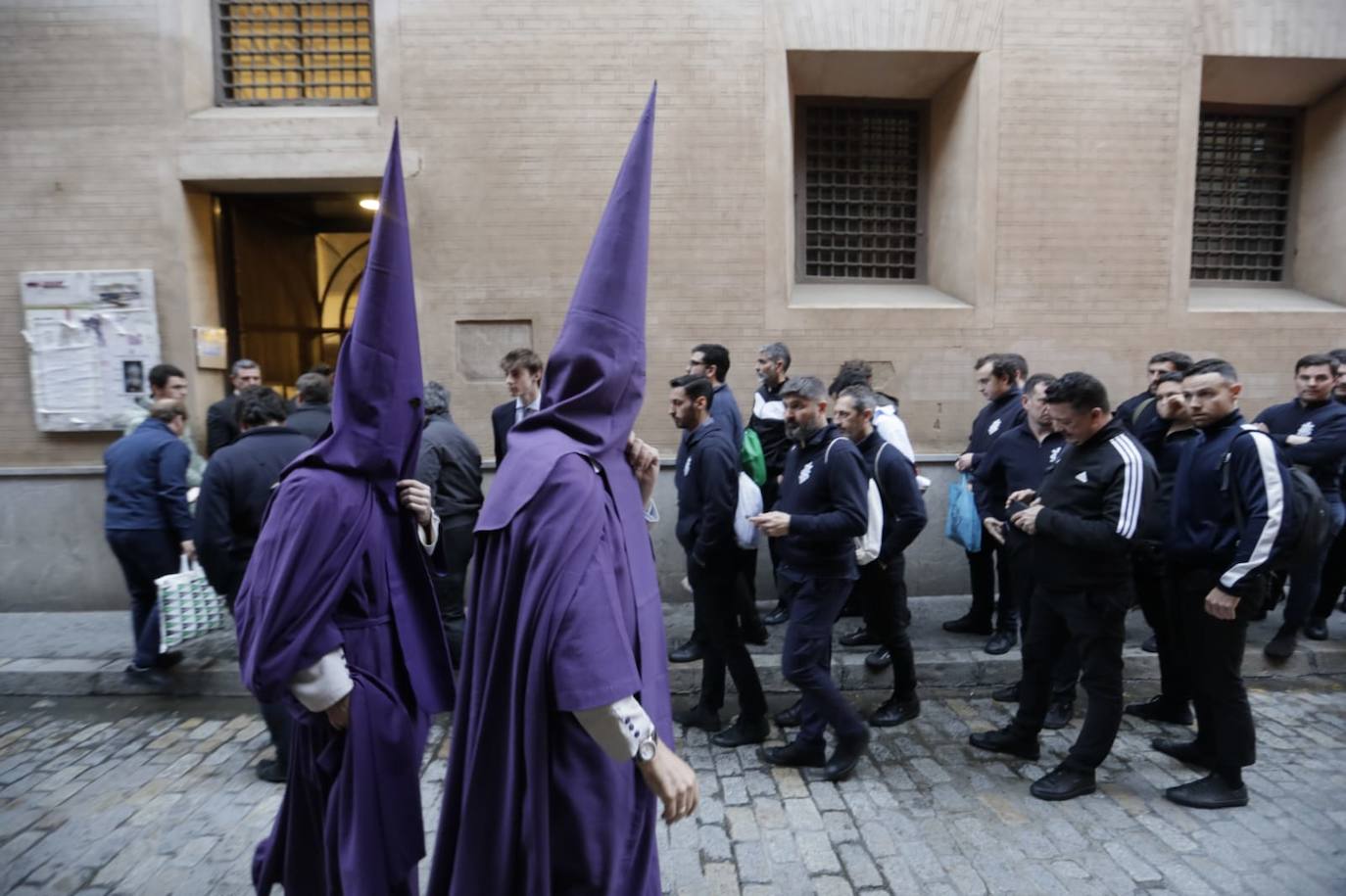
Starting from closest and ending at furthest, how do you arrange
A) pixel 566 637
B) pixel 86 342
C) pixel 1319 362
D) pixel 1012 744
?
pixel 566 637 → pixel 1012 744 → pixel 1319 362 → pixel 86 342

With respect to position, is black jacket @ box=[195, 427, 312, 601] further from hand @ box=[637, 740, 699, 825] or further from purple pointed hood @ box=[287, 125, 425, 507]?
hand @ box=[637, 740, 699, 825]

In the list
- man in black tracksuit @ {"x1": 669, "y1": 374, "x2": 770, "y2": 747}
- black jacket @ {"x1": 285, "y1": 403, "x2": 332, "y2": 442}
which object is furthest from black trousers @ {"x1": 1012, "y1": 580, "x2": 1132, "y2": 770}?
black jacket @ {"x1": 285, "y1": 403, "x2": 332, "y2": 442}

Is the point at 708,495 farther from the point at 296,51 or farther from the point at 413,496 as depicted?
the point at 296,51

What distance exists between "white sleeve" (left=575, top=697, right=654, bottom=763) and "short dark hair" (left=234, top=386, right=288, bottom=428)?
9.85 feet

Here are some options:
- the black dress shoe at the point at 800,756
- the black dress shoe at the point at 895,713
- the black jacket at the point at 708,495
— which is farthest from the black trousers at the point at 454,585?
the black dress shoe at the point at 895,713

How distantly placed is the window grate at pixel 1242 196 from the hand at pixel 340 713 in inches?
351

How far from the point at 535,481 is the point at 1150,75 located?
7.74 m

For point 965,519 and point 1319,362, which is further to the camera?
point 965,519

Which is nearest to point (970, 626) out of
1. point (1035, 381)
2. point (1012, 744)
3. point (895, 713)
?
point (895, 713)

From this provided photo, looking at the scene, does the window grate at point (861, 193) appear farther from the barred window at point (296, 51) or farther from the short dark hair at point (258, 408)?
the short dark hair at point (258, 408)

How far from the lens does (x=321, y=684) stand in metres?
2.43

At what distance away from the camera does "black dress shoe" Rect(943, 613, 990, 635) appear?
6.31m

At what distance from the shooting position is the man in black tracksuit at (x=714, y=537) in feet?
14.8

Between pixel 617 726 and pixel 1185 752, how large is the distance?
153 inches
